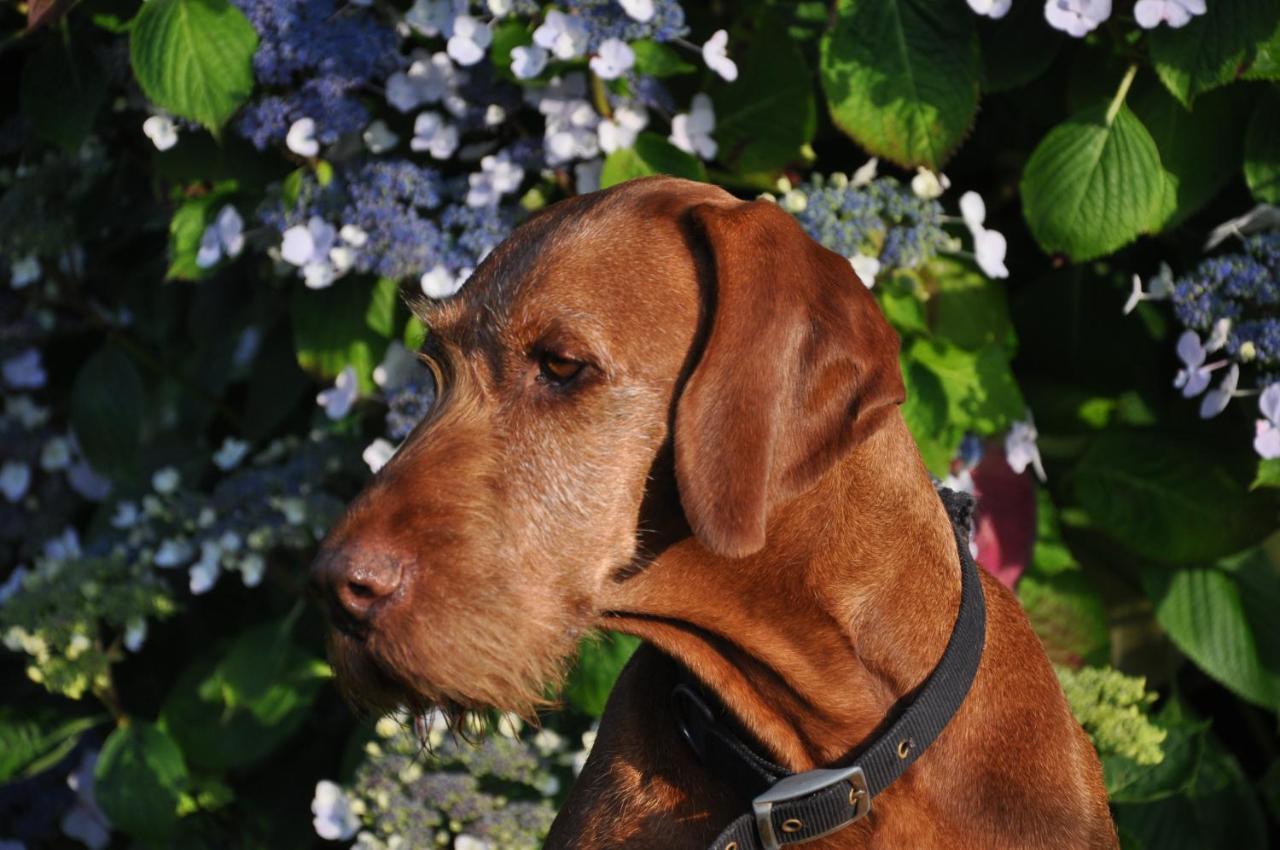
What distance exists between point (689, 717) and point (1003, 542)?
145 cm

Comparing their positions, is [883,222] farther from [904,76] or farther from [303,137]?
[303,137]

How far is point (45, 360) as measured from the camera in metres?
4.59

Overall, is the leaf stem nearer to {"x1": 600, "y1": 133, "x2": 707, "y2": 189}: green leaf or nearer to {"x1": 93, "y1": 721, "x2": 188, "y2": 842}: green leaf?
{"x1": 600, "y1": 133, "x2": 707, "y2": 189}: green leaf

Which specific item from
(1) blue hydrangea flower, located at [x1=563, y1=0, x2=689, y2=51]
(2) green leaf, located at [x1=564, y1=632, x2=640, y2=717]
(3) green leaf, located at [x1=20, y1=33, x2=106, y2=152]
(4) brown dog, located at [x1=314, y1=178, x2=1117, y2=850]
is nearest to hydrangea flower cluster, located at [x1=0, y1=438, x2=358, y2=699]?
(2) green leaf, located at [x1=564, y1=632, x2=640, y2=717]

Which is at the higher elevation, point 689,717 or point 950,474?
point 689,717

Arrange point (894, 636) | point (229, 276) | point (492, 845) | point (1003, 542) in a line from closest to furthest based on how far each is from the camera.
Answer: point (894, 636) < point (492, 845) < point (1003, 542) < point (229, 276)

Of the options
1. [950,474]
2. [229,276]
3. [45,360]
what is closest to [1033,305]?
[950,474]

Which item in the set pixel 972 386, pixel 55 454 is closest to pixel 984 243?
pixel 972 386

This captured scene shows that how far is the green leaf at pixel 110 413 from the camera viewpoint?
4074mm

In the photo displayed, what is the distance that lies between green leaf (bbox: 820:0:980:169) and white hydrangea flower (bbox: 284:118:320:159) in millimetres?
1137

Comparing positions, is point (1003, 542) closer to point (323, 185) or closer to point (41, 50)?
point (323, 185)

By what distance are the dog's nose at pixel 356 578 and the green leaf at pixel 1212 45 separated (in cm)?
202

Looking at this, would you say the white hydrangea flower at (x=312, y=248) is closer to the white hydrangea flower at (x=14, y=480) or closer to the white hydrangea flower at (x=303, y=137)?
the white hydrangea flower at (x=303, y=137)

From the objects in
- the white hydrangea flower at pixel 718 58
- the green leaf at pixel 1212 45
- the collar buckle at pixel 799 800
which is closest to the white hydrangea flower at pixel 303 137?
the white hydrangea flower at pixel 718 58
